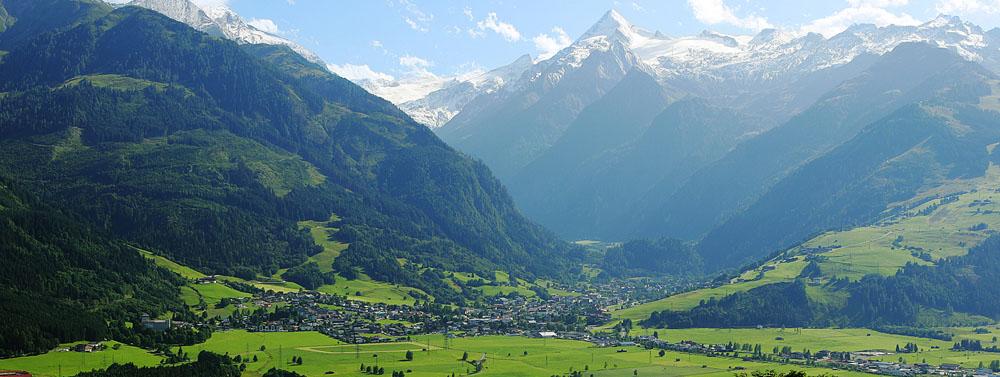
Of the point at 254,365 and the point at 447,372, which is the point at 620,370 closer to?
the point at 447,372

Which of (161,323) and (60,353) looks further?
(161,323)

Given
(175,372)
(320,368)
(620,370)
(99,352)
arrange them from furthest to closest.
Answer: (620,370), (320,368), (99,352), (175,372)

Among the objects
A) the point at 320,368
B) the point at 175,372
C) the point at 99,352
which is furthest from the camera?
the point at 320,368

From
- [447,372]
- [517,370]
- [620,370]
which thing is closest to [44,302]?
A: [447,372]

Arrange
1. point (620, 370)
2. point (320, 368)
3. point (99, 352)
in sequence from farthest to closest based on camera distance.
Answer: point (620, 370) < point (320, 368) < point (99, 352)

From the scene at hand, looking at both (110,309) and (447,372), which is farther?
(110,309)

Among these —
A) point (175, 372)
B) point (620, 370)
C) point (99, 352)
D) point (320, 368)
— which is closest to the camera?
point (175, 372)

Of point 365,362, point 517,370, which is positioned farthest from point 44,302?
point 517,370

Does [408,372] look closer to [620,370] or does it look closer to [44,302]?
[620,370]

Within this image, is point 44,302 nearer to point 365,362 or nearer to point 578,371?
point 365,362
